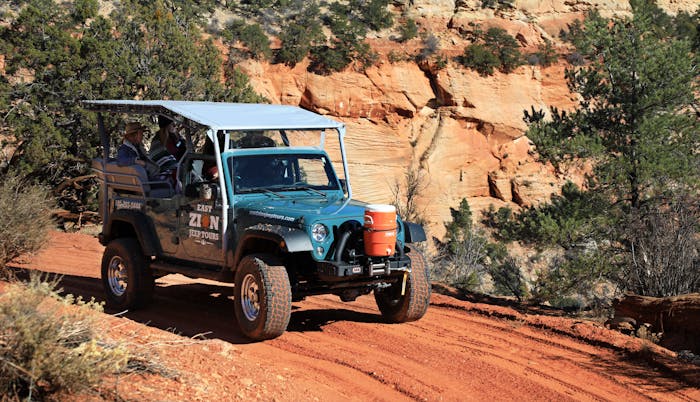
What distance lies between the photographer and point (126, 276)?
9508 mm

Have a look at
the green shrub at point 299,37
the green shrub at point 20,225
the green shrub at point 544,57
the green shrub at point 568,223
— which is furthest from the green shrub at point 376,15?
the green shrub at point 20,225

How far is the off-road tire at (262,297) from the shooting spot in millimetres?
7535

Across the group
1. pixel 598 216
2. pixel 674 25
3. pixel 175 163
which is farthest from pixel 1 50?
pixel 674 25

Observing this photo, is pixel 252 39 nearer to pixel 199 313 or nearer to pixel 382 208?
pixel 199 313

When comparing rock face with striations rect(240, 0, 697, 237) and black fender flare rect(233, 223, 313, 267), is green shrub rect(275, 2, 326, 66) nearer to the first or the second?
rock face with striations rect(240, 0, 697, 237)

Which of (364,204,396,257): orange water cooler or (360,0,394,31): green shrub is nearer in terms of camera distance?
(364,204,396,257): orange water cooler

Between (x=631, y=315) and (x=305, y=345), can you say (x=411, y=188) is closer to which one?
(x=631, y=315)

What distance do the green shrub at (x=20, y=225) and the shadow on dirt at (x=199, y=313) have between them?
17.2 inches

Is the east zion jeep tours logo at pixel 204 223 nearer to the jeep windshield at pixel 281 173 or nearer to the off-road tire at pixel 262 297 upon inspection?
the jeep windshield at pixel 281 173

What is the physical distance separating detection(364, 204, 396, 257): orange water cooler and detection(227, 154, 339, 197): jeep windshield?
4.64 feet

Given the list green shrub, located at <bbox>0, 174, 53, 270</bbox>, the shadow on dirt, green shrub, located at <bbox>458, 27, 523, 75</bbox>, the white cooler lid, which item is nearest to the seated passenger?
the shadow on dirt

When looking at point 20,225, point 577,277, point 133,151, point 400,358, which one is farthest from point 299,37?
point 400,358

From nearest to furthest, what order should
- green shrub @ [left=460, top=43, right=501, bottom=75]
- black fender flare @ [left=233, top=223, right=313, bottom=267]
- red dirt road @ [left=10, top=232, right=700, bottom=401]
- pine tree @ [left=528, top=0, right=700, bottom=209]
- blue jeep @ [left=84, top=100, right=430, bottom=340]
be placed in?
red dirt road @ [left=10, top=232, right=700, bottom=401], black fender flare @ [left=233, top=223, right=313, bottom=267], blue jeep @ [left=84, top=100, right=430, bottom=340], pine tree @ [left=528, top=0, right=700, bottom=209], green shrub @ [left=460, top=43, right=501, bottom=75]

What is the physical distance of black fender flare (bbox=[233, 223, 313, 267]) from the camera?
7457 mm
